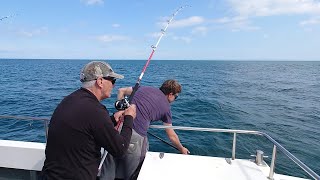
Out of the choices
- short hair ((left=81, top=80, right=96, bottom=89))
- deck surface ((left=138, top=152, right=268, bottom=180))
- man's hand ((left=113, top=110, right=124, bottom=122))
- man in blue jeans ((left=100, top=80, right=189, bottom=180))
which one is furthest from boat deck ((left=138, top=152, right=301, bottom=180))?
short hair ((left=81, top=80, right=96, bottom=89))

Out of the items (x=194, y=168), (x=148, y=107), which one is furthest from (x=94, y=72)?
(x=194, y=168)

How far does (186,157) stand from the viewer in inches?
133

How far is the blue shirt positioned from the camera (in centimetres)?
318

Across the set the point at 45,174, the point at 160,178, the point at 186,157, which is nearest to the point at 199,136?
the point at 186,157

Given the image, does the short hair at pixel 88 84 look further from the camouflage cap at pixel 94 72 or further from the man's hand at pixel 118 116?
the man's hand at pixel 118 116

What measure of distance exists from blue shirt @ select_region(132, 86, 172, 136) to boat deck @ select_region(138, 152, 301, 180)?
44 centimetres

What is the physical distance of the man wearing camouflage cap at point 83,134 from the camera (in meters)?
1.84

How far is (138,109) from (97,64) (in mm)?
1287

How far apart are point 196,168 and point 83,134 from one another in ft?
5.71

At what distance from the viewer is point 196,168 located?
10.1 ft

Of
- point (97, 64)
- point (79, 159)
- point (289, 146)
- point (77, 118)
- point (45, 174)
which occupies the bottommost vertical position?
point (289, 146)

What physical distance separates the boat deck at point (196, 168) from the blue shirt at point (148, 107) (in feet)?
1.45

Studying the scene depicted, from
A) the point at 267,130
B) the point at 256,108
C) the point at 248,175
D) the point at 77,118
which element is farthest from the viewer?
the point at 256,108

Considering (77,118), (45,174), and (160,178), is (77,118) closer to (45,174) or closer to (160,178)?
(45,174)
